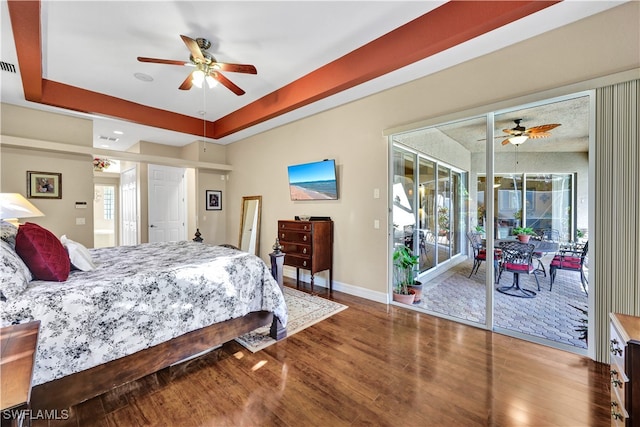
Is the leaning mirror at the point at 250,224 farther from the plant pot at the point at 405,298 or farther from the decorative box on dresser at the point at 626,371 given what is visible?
the decorative box on dresser at the point at 626,371

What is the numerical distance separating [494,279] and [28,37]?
4.89 m

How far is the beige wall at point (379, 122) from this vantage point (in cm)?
216

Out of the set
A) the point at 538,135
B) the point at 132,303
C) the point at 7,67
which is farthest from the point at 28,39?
the point at 538,135

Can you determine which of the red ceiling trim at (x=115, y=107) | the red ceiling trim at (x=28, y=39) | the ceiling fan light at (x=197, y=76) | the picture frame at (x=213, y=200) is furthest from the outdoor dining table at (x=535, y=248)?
the picture frame at (x=213, y=200)

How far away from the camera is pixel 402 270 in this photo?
11.7 ft

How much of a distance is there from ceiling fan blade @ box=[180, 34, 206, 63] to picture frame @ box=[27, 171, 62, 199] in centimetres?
344

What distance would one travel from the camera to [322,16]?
235 cm

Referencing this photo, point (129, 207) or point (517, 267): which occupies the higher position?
point (129, 207)

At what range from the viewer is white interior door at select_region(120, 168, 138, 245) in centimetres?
579

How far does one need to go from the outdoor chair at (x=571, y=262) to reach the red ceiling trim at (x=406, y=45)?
2003 mm

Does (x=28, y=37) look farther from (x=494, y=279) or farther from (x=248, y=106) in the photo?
(x=494, y=279)

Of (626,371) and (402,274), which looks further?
(402,274)

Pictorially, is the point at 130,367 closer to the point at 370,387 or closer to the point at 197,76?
the point at 370,387

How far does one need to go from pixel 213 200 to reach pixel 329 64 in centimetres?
417
